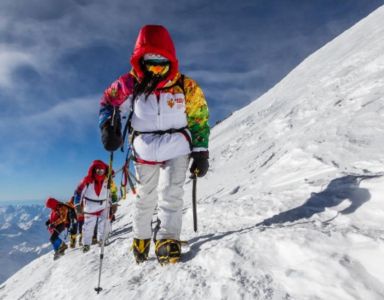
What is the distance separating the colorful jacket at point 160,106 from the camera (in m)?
4.48

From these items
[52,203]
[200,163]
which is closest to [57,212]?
[52,203]

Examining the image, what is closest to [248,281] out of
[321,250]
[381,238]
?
[321,250]

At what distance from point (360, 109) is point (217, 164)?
7.12 metres

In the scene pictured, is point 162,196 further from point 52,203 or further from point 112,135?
point 52,203

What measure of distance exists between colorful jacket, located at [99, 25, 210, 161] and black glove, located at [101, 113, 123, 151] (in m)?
0.12

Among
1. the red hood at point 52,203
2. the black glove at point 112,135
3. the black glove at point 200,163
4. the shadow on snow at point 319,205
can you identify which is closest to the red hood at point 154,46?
the black glove at point 112,135

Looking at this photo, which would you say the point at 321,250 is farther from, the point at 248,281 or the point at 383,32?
the point at 383,32

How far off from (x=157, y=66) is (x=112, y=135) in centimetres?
99

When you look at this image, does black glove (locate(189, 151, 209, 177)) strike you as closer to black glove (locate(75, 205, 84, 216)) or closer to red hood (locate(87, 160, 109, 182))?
red hood (locate(87, 160, 109, 182))

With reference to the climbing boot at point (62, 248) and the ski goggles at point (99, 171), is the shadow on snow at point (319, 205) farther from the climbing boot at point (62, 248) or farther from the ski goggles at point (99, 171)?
the ski goggles at point (99, 171)

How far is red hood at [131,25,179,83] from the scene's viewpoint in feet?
14.5

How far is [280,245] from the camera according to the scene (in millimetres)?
3521

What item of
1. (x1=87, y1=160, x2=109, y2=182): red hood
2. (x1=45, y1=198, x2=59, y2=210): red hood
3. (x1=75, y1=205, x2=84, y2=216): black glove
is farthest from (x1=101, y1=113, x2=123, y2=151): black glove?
(x1=45, y1=198, x2=59, y2=210): red hood

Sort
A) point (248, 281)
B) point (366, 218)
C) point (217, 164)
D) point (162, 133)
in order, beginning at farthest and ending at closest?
1. point (217, 164)
2. point (162, 133)
3. point (366, 218)
4. point (248, 281)
